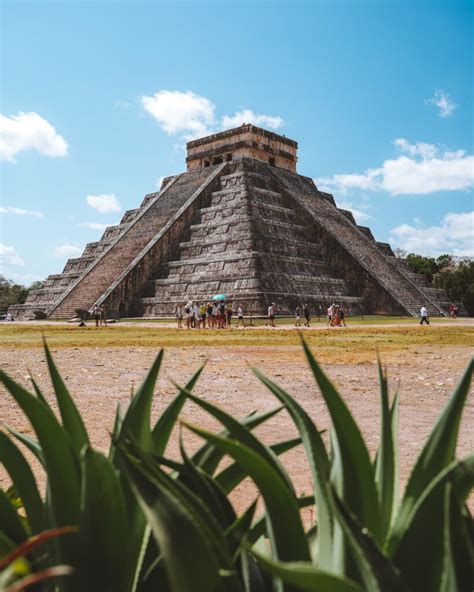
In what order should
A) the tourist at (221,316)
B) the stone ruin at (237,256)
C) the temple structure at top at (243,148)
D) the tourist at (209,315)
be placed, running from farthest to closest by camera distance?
the temple structure at top at (243,148), the stone ruin at (237,256), the tourist at (209,315), the tourist at (221,316)

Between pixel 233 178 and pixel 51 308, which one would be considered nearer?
pixel 51 308

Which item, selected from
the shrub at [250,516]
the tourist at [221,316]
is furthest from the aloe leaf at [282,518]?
the tourist at [221,316]

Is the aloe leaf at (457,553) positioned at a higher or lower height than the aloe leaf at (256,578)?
higher

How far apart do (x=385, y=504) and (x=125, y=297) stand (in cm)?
3054

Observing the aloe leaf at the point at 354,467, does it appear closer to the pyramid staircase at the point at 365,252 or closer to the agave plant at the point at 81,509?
the agave plant at the point at 81,509

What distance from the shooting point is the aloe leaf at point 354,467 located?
1.21m

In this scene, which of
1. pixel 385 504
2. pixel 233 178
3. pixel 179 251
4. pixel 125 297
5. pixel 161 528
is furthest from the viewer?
pixel 233 178

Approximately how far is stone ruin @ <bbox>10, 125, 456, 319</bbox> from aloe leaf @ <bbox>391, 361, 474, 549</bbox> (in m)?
25.3

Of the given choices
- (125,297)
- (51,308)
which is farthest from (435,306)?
(51,308)

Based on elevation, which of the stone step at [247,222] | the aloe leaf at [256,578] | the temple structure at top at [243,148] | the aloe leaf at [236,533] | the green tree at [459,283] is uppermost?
the temple structure at top at [243,148]

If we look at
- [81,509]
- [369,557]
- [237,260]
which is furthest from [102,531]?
[237,260]

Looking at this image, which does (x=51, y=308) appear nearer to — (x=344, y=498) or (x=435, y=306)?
(x=435, y=306)

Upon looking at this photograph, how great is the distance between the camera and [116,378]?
7457mm

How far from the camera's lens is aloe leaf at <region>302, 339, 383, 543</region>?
47.6 inches
